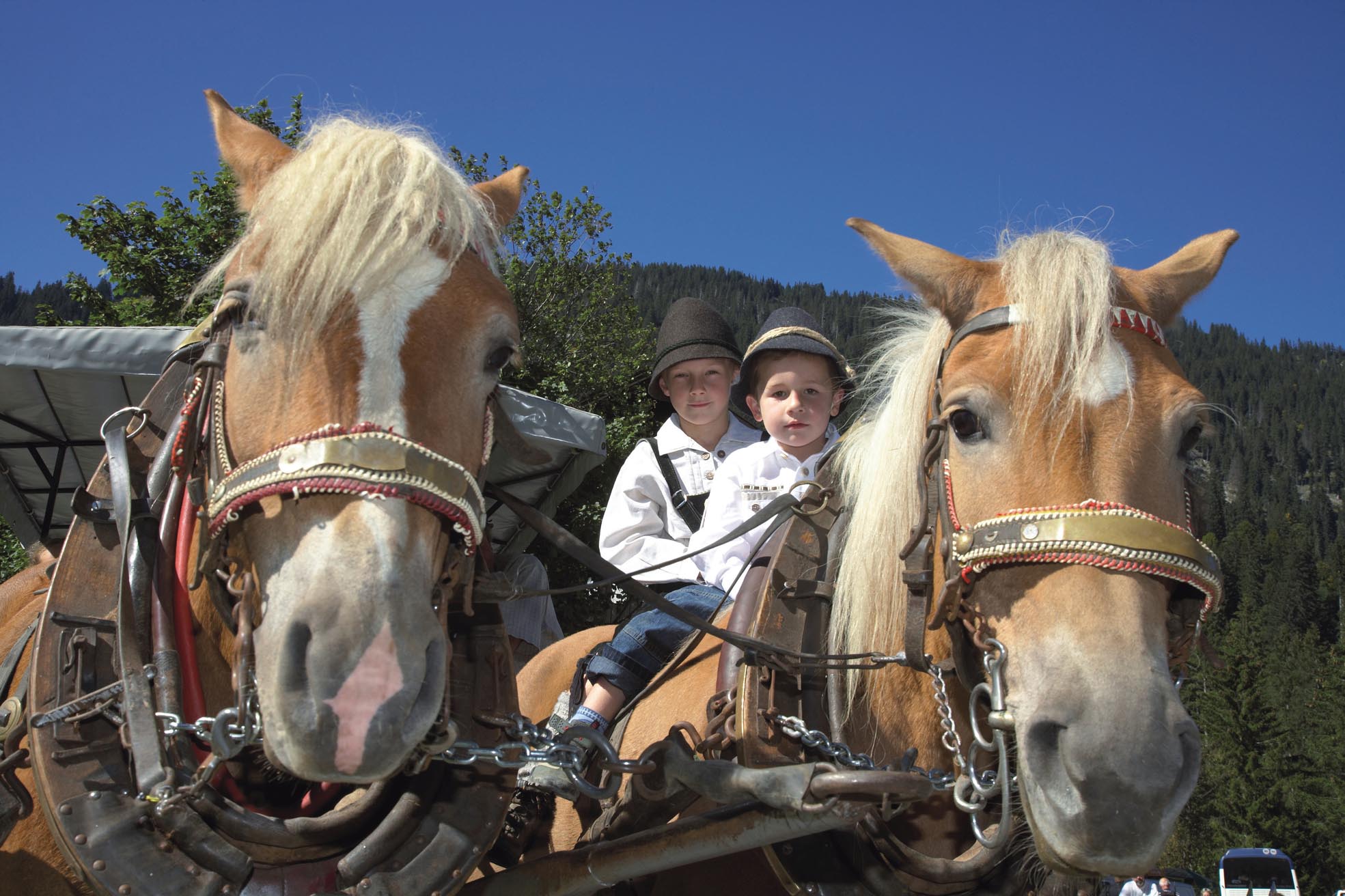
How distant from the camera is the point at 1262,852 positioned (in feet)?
92.2

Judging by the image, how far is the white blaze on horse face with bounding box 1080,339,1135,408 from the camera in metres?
2.24

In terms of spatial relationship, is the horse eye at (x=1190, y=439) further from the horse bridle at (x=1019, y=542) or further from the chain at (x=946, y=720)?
the chain at (x=946, y=720)

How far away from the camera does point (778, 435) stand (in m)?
3.87

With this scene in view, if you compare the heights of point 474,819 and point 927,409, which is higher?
point 927,409

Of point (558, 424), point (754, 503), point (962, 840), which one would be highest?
point (558, 424)

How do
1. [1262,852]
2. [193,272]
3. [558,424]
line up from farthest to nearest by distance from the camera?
1. [1262,852]
2. [193,272]
3. [558,424]

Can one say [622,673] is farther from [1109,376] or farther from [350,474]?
[1109,376]

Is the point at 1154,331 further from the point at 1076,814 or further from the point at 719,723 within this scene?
the point at 719,723

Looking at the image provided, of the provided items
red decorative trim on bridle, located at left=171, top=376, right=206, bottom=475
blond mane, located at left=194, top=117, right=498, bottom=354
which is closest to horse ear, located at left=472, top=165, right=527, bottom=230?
blond mane, located at left=194, top=117, right=498, bottom=354

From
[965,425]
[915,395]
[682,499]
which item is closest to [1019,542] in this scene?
[965,425]

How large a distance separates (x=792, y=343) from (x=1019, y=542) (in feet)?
6.02

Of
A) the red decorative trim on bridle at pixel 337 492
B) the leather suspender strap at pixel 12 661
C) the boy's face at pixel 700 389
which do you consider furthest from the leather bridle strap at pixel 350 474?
the boy's face at pixel 700 389

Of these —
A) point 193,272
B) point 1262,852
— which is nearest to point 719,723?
point 193,272

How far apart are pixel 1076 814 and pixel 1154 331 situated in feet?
4.02
